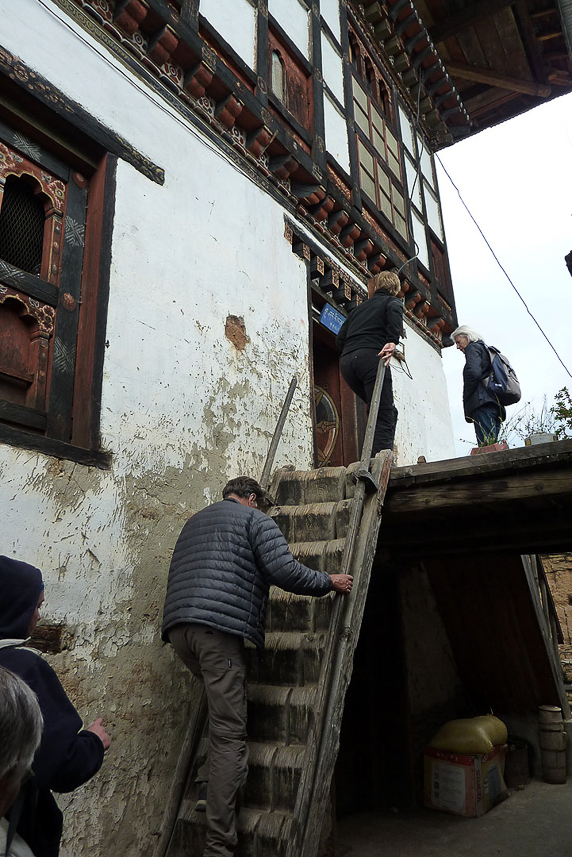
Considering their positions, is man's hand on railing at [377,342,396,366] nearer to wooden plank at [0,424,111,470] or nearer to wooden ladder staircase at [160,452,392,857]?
wooden ladder staircase at [160,452,392,857]

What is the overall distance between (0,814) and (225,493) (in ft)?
6.67

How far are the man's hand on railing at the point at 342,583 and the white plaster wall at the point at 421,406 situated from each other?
4131 mm

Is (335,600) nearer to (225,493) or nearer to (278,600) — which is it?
(278,600)

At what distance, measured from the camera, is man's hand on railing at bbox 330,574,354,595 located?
2977 millimetres

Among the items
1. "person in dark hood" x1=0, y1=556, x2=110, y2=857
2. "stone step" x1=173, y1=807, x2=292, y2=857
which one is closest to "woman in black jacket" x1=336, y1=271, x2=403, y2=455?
"stone step" x1=173, y1=807, x2=292, y2=857

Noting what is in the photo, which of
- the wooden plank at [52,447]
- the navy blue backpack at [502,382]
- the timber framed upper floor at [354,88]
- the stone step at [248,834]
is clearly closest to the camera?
the stone step at [248,834]

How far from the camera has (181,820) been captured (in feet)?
9.39

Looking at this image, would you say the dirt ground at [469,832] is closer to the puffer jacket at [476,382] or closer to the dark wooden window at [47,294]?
the puffer jacket at [476,382]

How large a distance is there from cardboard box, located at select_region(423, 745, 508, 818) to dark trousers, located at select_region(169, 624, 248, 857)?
2.97m

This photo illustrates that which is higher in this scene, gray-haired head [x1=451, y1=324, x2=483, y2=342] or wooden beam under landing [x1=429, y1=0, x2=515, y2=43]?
wooden beam under landing [x1=429, y1=0, x2=515, y2=43]

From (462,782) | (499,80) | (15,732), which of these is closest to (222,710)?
(15,732)

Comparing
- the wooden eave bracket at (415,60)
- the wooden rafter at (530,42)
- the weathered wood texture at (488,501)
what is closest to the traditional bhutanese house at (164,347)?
the weathered wood texture at (488,501)

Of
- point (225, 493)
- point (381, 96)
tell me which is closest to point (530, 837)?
point (225, 493)

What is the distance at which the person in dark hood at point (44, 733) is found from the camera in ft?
5.17
